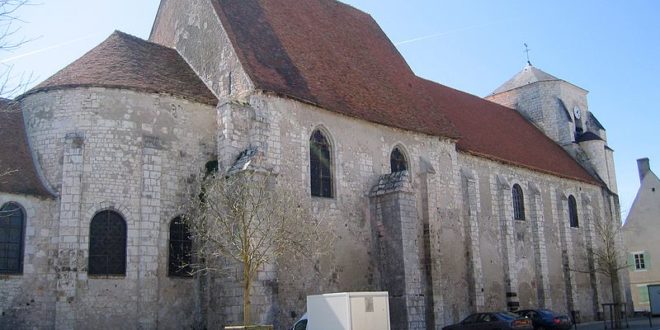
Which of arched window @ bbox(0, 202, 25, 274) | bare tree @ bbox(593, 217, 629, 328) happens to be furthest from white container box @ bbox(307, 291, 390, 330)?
bare tree @ bbox(593, 217, 629, 328)

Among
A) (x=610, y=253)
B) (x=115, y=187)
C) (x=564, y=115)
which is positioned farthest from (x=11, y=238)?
(x=564, y=115)

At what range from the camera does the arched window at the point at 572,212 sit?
111ft

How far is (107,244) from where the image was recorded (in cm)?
1780

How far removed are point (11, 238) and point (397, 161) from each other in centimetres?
1272

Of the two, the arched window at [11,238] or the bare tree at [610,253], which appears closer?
the arched window at [11,238]

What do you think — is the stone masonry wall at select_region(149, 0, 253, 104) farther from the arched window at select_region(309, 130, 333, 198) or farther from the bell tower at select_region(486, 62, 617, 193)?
the bell tower at select_region(486, 62, 617, 193)

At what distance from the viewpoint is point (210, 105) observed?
66.9ft

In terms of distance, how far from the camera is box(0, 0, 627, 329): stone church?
17.4 m

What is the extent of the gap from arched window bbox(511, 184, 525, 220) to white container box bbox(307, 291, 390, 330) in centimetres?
1601

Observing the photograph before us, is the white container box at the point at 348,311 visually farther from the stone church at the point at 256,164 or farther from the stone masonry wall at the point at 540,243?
the stone masonry wall at the point at 540,243

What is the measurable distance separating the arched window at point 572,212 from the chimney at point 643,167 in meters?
11.4

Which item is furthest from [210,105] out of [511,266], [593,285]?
[593,285]

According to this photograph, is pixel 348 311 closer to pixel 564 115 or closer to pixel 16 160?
pixel 16 160

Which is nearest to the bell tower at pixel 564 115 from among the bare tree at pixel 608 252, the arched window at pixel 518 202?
the bare tree at pixel 608 252
